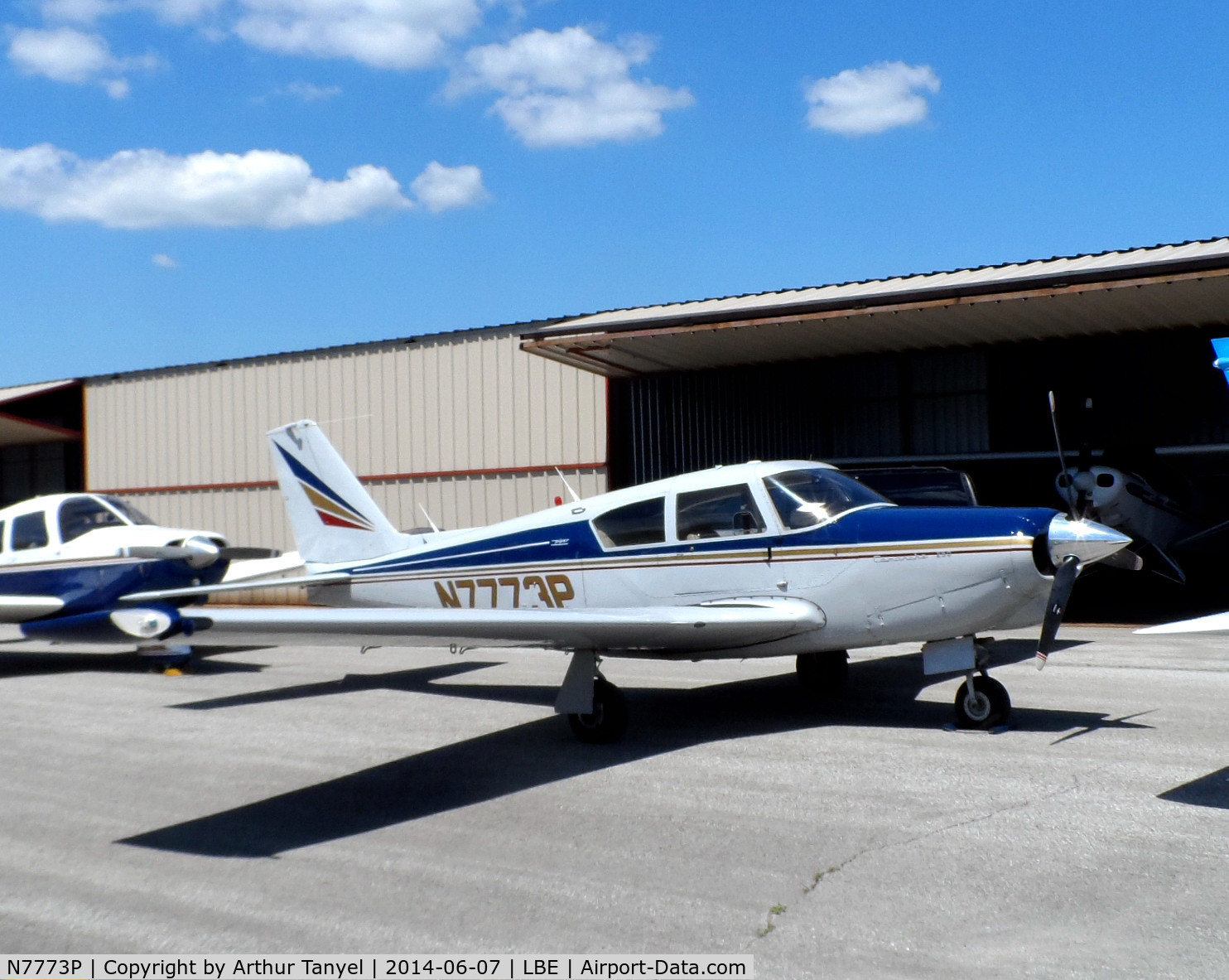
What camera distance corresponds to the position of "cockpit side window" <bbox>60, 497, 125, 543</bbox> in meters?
13.1

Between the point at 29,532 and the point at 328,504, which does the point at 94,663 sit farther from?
the point at 328,504

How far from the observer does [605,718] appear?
758 centimetres

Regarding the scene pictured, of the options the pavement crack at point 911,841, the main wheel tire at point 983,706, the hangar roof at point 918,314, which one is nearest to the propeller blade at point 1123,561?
the main wheel tire at point 983,706

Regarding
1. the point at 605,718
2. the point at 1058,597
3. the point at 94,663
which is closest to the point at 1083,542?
the point at 1058,597

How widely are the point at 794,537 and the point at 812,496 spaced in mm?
358

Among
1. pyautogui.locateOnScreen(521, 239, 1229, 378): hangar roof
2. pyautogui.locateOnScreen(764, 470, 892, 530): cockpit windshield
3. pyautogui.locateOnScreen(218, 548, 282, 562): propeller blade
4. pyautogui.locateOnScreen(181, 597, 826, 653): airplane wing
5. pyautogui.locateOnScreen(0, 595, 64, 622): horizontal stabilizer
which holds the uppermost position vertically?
pyautogui.locateOnScreen(521, 239, 1229, 378): hangar roof

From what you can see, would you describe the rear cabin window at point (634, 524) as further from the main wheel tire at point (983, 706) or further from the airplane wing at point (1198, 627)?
the airplane wing at point (1198, 627)

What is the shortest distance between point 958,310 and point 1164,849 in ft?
39.1

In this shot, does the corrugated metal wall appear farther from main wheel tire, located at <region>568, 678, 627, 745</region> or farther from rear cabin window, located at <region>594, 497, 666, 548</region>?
main wheel tire, located at <region>568, 678, 627, 745</region>

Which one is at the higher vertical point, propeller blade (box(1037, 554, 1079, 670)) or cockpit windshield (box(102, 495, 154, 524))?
cockpit windshield (box(102, 495, 154, 524))

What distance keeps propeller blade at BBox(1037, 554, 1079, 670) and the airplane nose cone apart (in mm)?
49

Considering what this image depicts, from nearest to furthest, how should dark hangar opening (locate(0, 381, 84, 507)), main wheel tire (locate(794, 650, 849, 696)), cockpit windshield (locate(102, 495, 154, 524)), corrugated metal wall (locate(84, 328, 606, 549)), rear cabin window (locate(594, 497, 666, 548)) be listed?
rear cabin window (locate(594, 497, 666, 548)), main wheel tire (locate(794, 650, 849, 696)), cockpit windshield (locate(102, 495, 154, 524)), corrugated metal wall (locate(84, 328, 606, 549)), dark hangar opening (locate(0, 381, 84, 507))

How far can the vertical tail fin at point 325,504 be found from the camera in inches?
418

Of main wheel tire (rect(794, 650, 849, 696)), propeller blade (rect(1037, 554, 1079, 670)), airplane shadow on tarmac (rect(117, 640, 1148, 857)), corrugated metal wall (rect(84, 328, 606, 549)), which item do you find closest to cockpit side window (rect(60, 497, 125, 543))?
airplane shadow on tarmac (rect(117, 640, 1148, 857))
